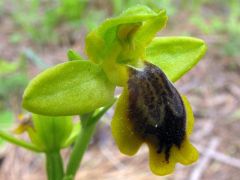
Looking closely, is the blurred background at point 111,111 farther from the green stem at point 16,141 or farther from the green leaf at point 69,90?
the green leaf at point 69,90

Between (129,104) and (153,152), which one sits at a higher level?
(129,104)

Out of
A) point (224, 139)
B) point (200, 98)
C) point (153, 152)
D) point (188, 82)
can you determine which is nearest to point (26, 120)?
point (153, 152)

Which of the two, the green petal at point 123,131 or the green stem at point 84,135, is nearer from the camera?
the green petal at point 123,131

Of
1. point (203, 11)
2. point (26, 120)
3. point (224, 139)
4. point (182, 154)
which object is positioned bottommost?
point (203, 11)

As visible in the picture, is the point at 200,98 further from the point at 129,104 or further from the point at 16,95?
the point at 129,104

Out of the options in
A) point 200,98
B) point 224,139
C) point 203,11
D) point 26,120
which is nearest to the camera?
point 26,120

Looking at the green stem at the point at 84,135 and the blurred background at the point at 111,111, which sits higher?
the green stem at the point at 84,135

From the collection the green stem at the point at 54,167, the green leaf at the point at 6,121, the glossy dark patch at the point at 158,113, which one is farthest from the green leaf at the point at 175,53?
the green leaf at the point at 6,121
